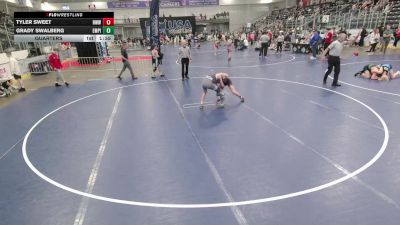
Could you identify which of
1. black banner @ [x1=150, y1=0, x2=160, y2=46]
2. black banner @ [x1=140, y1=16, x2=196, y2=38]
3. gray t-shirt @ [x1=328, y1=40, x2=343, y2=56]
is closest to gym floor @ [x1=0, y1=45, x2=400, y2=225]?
gray t-shirt @ [x1=328, y1=40, x2=343, y2=56]

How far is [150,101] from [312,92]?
593cm

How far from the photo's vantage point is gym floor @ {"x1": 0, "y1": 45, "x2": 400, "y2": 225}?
174 inches

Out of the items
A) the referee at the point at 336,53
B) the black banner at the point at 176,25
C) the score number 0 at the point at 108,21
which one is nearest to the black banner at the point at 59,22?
the score number 0 at the point at 108,21

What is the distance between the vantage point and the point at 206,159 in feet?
19.8

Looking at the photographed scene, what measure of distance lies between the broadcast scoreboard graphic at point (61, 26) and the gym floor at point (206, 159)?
487cm

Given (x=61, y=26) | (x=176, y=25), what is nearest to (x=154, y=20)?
(x=61, y=26)

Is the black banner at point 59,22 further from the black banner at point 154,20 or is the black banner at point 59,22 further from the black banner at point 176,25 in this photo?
the black banner at point 176,25

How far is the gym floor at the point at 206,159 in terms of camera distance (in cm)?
442

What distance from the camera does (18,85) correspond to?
567 inches

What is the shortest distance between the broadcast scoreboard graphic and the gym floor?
4867 mm

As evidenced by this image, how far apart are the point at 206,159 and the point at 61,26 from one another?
40.4ft

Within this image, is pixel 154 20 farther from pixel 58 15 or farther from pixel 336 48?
pixel 336 48

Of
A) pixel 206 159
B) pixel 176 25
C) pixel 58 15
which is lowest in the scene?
pixel 206 159

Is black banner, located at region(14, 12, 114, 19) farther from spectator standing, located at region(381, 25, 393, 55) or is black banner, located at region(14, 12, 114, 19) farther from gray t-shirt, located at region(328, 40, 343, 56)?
spectator standing, located at region(381, 25, 393, 55)
